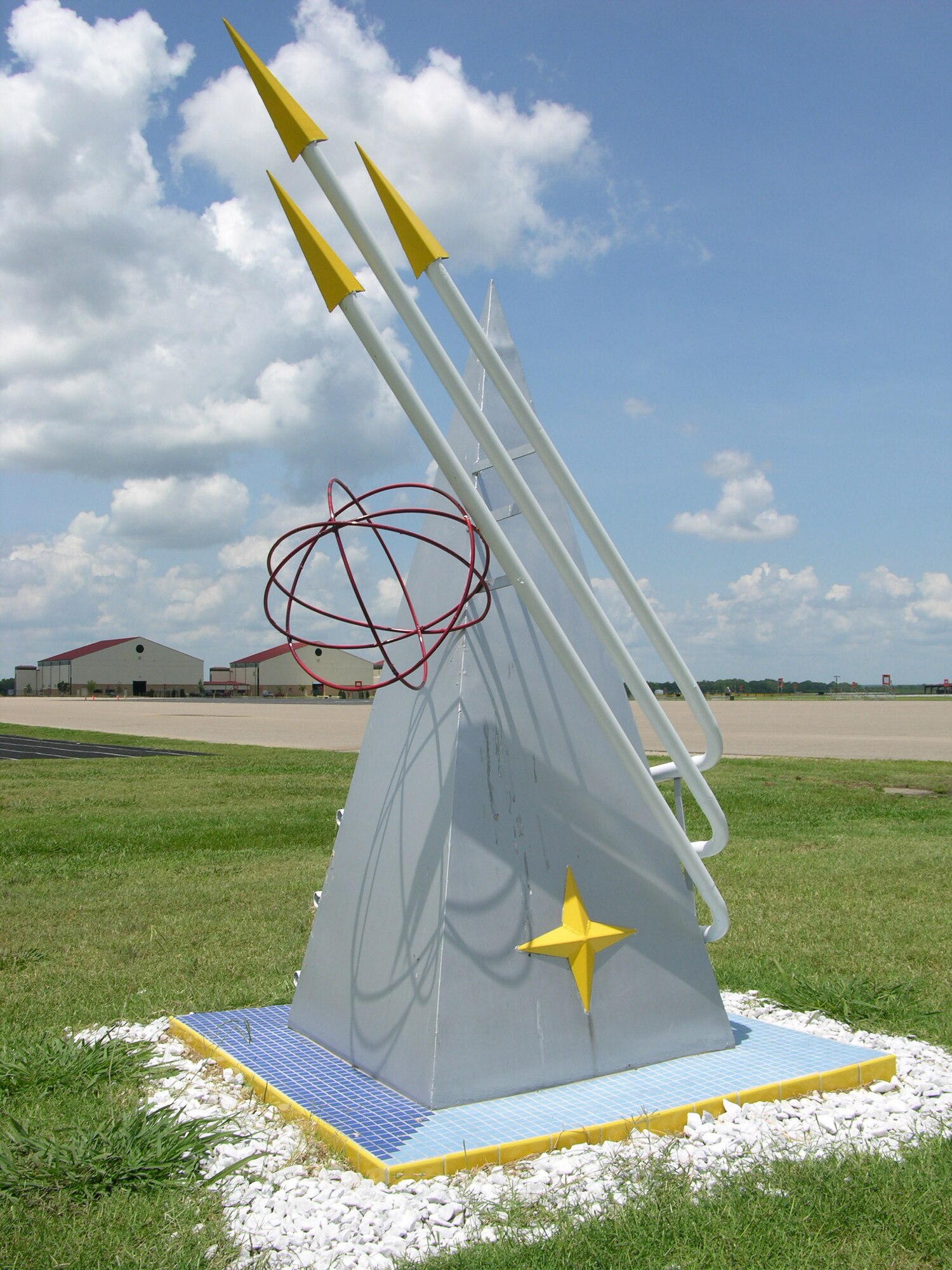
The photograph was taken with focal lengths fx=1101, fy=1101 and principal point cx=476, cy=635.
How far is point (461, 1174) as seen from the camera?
378 centimetres

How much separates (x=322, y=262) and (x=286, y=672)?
9471cm

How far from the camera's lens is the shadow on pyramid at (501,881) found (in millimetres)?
4449

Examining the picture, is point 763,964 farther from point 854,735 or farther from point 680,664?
point 854,735

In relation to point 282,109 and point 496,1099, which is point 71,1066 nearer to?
point 496,1099

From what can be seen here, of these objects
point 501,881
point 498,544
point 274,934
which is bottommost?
point 274,934

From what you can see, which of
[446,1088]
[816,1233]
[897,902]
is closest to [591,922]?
[446,1088]

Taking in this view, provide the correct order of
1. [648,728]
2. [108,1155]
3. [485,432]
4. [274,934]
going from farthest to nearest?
1. [648,728]
2. [274,934]
3. [485,432]
4. [108,1155]

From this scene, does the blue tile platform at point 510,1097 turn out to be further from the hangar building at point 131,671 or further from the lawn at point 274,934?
the hangar building at point 131,671

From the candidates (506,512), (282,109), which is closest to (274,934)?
(506,512)

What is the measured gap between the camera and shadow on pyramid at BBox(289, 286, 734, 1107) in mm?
4449

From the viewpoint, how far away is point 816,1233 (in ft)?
11.1

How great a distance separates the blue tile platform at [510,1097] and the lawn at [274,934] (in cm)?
52

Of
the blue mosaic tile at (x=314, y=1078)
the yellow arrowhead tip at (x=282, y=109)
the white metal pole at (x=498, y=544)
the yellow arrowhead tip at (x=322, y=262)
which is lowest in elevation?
the blue mosaic tile at (x=314, y=1078)

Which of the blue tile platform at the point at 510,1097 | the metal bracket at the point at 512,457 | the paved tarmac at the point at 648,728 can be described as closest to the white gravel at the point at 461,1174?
the blue tile platform at the point at 510,1097
